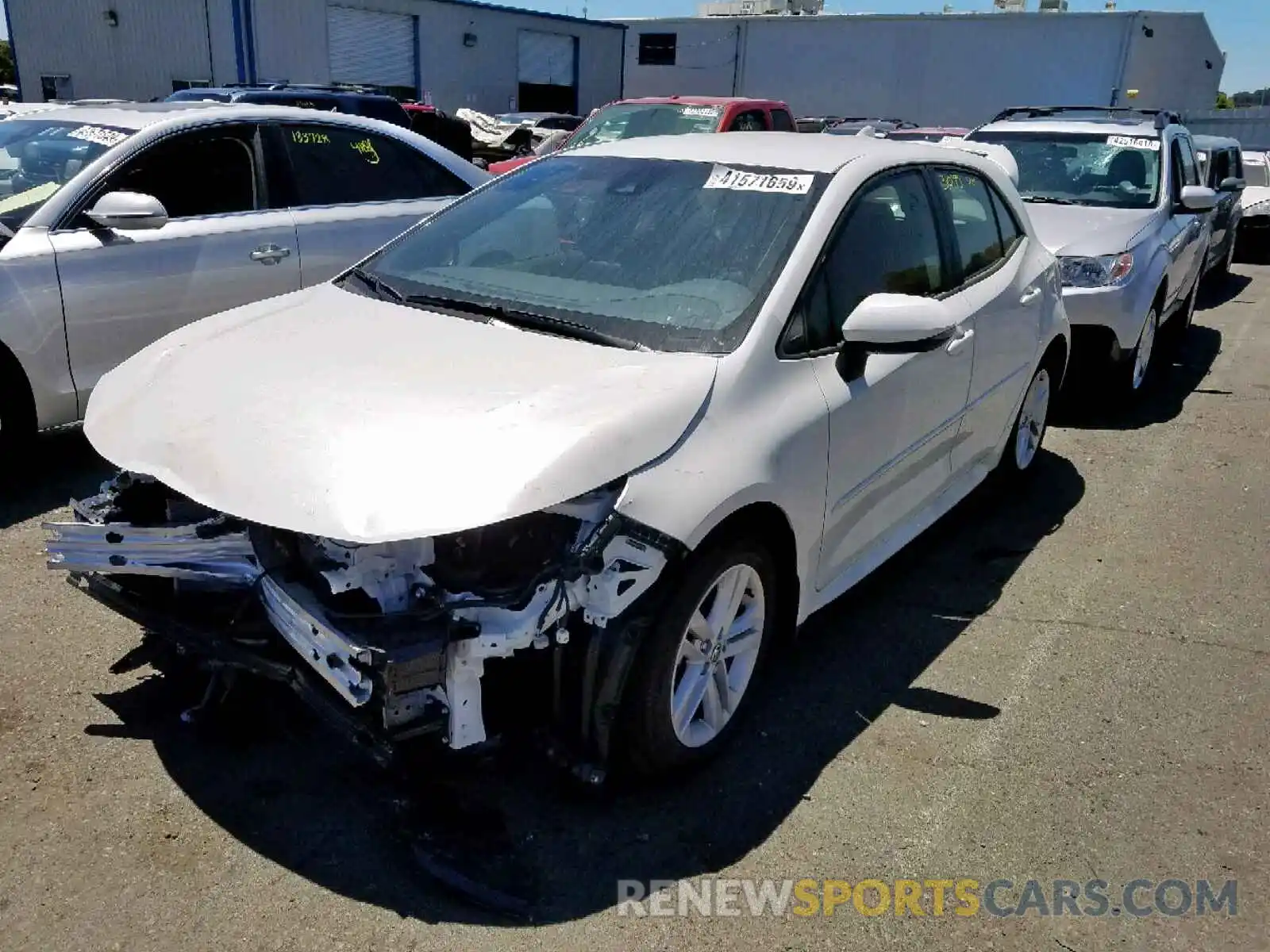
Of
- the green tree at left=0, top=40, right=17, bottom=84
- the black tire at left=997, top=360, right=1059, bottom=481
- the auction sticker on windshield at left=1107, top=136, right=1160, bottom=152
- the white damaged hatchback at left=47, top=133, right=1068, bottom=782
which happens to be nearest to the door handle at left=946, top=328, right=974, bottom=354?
the white damaged hatchback at left=47, top=133, right=1068, bottom=782

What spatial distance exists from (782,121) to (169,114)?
8.23 metres

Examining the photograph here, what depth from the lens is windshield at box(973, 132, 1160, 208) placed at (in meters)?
7.74

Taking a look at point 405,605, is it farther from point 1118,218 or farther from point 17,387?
point 1118,218

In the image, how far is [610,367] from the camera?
2945 millimetres

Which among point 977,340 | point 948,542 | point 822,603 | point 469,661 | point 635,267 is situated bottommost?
point 948,542

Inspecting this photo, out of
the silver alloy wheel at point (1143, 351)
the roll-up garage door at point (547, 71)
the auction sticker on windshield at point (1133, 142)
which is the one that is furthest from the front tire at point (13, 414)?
the roll-up garage door at point (547, 71)

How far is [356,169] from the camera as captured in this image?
6.00 metres

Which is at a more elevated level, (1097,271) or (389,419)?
(389,419)

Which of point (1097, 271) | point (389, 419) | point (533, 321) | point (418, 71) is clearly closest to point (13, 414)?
point (533, 321)

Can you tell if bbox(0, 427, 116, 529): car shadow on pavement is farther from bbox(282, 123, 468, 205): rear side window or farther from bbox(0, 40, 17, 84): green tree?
bbox(0, 40, 17, 84): green tree

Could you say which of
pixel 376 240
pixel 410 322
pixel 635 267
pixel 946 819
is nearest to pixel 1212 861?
pixel 946 819

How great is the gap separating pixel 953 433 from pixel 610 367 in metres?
1.80

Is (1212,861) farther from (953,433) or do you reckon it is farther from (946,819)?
(953,433)

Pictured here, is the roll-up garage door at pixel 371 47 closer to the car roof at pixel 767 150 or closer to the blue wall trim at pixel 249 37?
the blue wall trim at pixel 249 37
